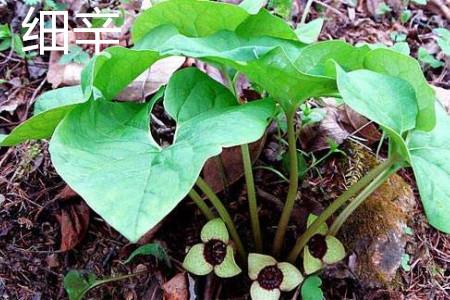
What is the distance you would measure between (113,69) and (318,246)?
0.53 m

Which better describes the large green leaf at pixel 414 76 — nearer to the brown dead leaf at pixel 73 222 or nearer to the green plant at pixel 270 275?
the green plant at pixel 270 275

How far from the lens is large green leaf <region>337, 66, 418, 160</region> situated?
938 mm

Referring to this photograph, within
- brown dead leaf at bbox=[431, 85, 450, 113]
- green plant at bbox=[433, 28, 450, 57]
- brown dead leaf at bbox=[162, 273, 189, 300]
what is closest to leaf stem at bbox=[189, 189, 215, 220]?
brown dead leaf at bbox=[162, 273, 189, 300]

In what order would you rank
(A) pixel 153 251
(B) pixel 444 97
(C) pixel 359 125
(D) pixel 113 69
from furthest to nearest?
(B) pixel 444 97, (C) pixel 359 125, (A) pixel 153 251, (D) pixel 113 69

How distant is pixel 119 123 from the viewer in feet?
3.62

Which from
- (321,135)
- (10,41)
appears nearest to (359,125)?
(321,135)

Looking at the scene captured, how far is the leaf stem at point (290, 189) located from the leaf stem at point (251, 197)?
0.12 ft

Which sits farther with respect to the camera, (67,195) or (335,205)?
(67,195)

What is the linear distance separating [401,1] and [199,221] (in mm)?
1167

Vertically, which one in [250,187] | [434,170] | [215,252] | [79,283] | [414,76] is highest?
[414,76]

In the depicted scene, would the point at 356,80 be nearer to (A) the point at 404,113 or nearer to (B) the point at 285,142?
(A) the point at 404,113

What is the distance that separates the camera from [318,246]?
125 cm

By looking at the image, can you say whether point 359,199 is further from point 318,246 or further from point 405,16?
point 405,16

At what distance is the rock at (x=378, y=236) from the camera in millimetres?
1301
